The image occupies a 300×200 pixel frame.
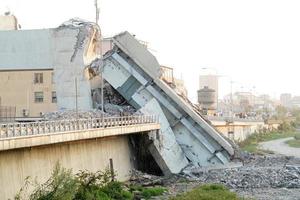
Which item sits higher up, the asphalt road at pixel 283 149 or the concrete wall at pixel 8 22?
the concrete wall at pixel 8 22

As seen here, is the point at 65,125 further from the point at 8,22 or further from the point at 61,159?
the point at 8,22

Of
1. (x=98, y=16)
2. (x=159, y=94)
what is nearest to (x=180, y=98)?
(x=159, y=94)

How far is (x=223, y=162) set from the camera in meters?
53.1

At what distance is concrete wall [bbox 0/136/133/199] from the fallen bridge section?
5.41m

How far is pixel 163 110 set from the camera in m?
55.3

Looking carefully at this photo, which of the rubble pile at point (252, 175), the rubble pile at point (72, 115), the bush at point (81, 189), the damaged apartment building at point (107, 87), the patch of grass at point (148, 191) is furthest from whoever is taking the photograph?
the damaged apartment building at point (107, 87)

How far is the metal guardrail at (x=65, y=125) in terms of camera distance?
2736cm

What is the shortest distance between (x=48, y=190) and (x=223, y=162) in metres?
27.3

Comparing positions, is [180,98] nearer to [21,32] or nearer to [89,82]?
[89,82]

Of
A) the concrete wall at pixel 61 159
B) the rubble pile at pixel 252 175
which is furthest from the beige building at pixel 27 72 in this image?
the rubble pile at pixel 252 175

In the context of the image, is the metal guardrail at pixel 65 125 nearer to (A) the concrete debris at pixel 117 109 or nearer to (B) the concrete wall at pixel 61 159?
(B) the concrete wall at pixel 61 159

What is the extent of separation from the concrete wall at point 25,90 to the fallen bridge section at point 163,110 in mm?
10843

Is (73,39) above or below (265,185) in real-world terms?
above

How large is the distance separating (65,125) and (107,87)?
24.3 meters
